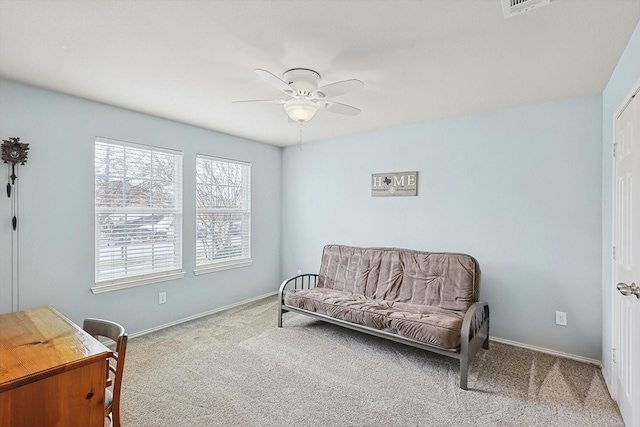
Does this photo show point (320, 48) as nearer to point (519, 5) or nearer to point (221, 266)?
point (519, 5)

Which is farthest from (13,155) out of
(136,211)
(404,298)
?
(404,298)

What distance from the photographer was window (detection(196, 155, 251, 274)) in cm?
406

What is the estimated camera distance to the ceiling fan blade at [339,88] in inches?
80.7

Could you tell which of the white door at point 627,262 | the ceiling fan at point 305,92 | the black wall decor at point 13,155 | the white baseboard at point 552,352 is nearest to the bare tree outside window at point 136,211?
the black wall decor at point 13,155

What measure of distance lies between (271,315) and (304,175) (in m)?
2.09

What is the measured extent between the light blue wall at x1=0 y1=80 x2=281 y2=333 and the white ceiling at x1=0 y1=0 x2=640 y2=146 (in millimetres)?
198

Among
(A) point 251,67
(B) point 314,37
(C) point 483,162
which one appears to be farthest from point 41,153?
(C) point 483,162

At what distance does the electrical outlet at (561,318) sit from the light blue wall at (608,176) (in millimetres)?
288

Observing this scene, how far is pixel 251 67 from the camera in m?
2.30

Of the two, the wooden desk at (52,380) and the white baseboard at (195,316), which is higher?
the wooden desk at (52,380)

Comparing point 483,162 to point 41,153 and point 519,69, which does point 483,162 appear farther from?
point 41,153

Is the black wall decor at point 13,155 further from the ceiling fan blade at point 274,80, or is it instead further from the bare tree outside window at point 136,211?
the ceiling fan blade at point 274,80

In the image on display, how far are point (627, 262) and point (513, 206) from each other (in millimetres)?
1284

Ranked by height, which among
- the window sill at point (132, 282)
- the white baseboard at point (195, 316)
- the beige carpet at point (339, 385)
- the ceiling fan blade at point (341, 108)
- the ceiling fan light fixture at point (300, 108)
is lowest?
the beige carpet at point (339, 385)
